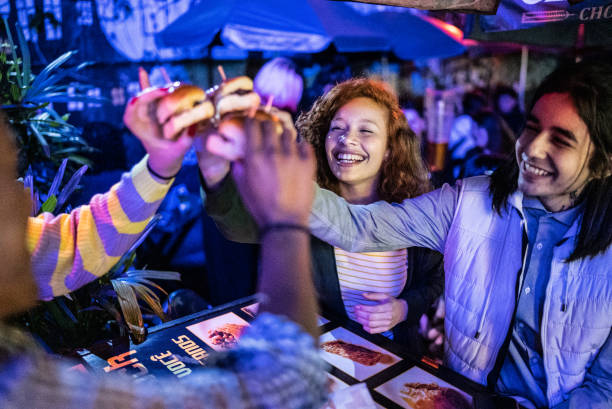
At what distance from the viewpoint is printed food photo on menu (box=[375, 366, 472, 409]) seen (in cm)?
126

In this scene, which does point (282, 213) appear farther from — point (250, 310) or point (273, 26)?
point (273, 26)

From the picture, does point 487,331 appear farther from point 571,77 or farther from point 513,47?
point 513,47

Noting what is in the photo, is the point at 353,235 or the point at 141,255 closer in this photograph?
the point at 353,235

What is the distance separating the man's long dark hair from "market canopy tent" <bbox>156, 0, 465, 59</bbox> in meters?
4.66

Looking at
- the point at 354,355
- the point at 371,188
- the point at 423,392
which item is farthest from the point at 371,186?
the point at 423,392

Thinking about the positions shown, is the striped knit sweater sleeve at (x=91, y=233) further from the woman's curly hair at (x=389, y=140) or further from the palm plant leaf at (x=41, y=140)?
the palm plant leaf at (x=41, y=140)

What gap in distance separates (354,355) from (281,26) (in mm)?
5273

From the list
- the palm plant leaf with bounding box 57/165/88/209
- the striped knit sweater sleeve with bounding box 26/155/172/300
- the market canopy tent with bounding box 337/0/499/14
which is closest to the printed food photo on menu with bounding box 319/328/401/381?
the striped knit sweater sleeve with bounding box 26/155/172/300

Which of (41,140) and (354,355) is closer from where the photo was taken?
(354,355)

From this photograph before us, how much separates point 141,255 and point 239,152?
4352 millimetres

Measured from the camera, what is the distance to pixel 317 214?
5.14ft

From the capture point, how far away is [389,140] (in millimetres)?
2309

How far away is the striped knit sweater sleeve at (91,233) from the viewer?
3.38 ft

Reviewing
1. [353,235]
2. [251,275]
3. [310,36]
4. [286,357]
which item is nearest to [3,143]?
[286,357]
